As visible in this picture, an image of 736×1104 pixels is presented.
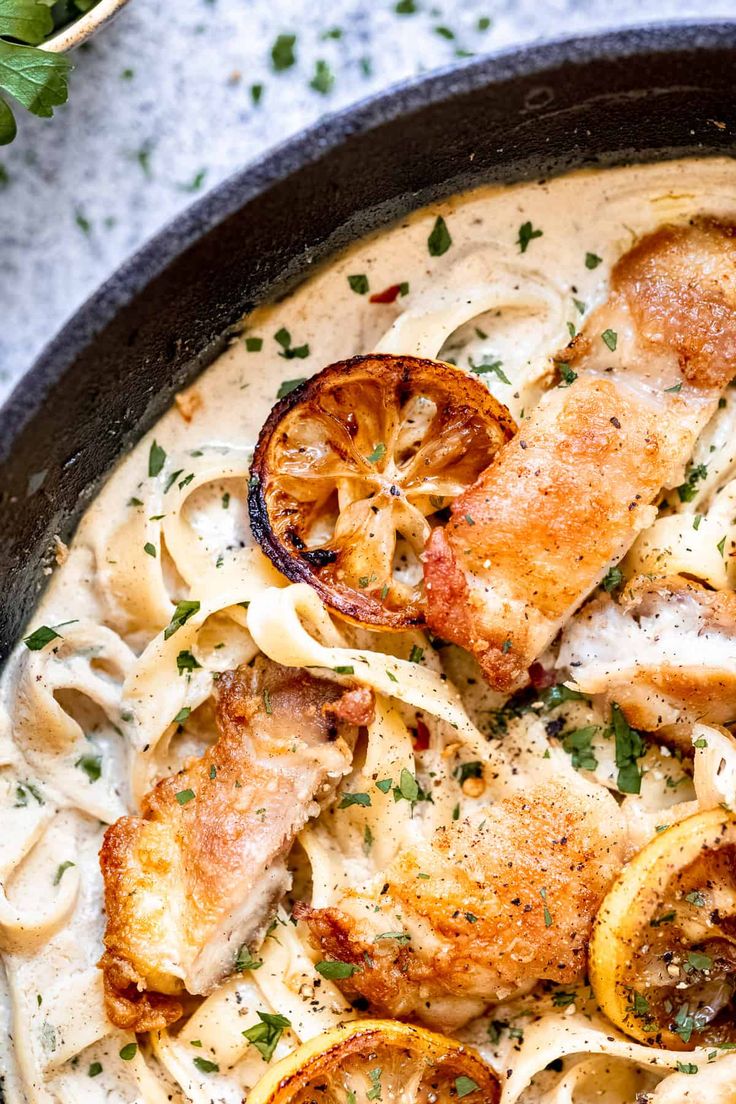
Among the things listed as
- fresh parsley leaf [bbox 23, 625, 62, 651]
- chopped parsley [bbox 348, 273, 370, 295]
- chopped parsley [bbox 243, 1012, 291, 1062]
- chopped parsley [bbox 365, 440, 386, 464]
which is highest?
chopped parsley [bbox 348, 273, 370, 295]

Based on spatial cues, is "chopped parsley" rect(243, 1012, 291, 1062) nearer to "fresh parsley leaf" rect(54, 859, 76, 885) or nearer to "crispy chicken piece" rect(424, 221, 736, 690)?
"fresh parsley leaf" rect(54, 859, 76, 885)

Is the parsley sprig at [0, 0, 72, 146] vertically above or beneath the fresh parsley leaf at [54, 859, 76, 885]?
above

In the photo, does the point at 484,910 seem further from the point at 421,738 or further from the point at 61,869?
the point at 61,869

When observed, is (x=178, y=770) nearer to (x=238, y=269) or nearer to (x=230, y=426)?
(x=230, y=426)

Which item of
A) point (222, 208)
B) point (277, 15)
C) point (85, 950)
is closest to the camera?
point (222, 208)

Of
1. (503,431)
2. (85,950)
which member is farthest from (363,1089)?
(503,431)

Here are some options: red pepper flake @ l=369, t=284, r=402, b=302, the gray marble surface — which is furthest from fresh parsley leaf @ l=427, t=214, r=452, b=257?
the gray marble surface
